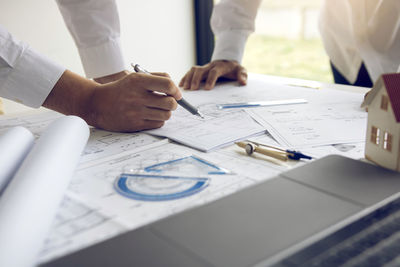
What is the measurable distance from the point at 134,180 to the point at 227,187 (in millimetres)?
134

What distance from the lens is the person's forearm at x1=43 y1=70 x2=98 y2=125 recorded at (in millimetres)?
860

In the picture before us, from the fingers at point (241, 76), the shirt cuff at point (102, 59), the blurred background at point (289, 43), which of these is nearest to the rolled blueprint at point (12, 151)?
the shirt cuff at point (102, 59)

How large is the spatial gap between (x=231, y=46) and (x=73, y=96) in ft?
2.40

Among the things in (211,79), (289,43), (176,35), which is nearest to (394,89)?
(211,79)

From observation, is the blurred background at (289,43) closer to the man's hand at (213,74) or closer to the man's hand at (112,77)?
the man's hand at (213,74)

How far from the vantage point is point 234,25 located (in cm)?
149

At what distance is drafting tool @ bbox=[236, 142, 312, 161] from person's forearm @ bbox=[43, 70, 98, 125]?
367 mm

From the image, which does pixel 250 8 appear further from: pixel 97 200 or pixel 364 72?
pixel 97 200

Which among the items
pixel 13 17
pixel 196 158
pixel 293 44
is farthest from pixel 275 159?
pixel 293 44

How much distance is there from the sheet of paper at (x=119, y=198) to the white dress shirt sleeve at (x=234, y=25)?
817mm

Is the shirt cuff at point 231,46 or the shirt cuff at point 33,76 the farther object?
the shirt cuff at point 231,46

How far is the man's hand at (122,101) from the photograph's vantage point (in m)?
0.82

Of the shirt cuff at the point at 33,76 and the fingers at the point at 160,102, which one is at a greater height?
the shirt cuff at the point at 33,76

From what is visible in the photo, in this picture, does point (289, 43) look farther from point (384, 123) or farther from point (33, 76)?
point (384, 123)
